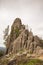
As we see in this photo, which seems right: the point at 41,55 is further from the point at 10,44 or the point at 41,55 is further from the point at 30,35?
the point at 10,44

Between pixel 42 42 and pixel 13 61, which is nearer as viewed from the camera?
pixel 13 61

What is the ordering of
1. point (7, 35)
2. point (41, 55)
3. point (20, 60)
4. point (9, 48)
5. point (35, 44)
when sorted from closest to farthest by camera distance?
point (20, 60) → point (41, 55) → point (35, 44) → point (9, 48) → point (7, 35)

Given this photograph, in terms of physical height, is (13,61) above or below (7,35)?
below

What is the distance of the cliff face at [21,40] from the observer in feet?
80.6

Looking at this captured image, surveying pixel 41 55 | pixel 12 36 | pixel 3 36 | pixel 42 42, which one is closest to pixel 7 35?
pixel 3 36

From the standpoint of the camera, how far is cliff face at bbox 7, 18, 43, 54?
80.6 ft

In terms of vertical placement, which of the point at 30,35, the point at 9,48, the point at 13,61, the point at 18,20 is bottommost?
the point at 13,61

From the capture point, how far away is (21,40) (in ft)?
89.0

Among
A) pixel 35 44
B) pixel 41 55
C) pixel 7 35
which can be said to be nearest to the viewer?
pixel 41 55

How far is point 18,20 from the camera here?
3042cm

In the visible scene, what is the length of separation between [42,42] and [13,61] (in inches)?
347

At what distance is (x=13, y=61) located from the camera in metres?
19.1

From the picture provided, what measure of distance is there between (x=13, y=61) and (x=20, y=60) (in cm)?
88

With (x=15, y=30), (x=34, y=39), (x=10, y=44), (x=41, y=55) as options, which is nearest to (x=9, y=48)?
(x=10, y=44)
